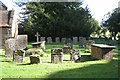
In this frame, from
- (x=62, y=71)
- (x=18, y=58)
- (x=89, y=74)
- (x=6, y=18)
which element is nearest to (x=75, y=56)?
(x=62, y=71)

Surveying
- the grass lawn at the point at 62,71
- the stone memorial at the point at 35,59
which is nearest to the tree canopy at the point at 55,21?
the stone memorial at the point at 35,59

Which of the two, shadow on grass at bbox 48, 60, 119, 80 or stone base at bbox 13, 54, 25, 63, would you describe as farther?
stone base at bbox 13, 54, 25, 63

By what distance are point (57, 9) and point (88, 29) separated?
308 inches

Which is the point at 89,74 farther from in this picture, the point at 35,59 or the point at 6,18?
the point at 6,18

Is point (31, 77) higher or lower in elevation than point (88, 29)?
lower

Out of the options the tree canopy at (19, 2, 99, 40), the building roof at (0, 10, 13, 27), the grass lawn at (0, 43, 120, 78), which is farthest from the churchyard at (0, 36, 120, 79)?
the tree canopy at (19, 2, 99, 40)

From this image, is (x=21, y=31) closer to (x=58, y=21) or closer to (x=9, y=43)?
(x=58, y=21)

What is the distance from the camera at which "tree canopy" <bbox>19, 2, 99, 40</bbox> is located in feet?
97.6

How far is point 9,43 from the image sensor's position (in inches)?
487

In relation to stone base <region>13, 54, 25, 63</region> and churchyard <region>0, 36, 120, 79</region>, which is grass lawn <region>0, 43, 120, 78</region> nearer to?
churchyard <region>0, 36, 120, 79</region>

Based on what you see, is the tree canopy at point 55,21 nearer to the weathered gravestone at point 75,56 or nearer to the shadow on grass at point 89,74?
the weathered gravestone at point 75,56

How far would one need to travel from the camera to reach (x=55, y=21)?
97.3 ft

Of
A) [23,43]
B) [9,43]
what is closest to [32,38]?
[23,43]

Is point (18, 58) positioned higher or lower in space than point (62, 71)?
higher
